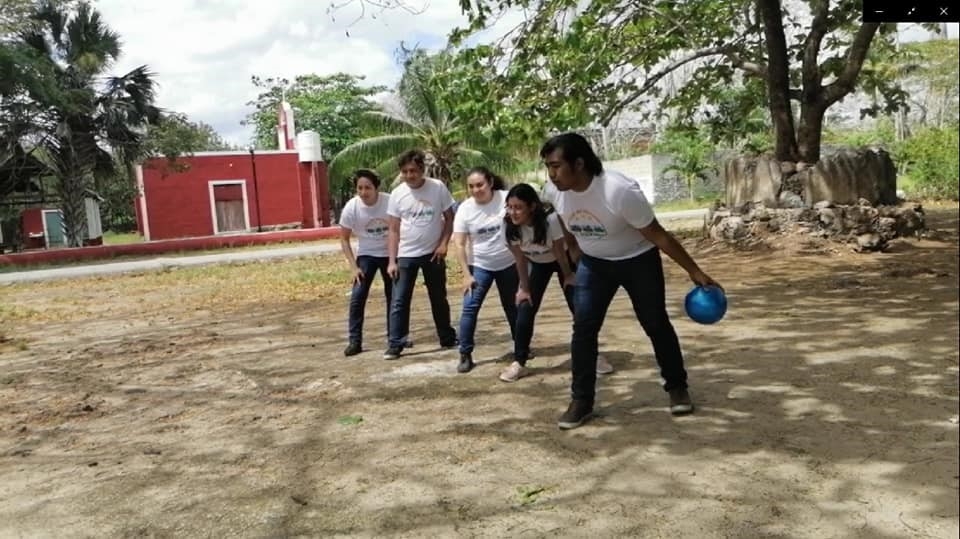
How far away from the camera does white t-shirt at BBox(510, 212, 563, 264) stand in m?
4.57

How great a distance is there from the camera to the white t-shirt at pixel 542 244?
15.0ft

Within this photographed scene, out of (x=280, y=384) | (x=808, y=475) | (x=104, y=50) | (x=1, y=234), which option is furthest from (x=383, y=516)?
(x=1, y=234)

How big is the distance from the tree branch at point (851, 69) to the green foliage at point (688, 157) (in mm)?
14918

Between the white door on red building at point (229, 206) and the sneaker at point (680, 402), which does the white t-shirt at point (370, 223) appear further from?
the white door on red building at point (229, 206)

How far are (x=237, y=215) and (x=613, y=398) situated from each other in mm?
27781

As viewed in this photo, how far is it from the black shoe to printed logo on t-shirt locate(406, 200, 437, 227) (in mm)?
968

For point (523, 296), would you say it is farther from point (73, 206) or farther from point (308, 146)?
point (308, 146)

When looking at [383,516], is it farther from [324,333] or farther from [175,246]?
[175,246]

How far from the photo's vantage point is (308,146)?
29344mm

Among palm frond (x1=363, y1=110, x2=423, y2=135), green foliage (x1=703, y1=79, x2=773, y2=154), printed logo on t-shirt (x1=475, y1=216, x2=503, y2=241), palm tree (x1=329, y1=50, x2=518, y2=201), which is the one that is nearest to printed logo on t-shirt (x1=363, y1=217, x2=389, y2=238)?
printed logo on t-shirt (x1=475, y1=216, x2=503, y2=241)

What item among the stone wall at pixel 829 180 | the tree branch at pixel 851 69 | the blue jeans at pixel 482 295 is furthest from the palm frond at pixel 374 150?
the blue jeans at pixel 482 295

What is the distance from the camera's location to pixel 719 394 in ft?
14.2

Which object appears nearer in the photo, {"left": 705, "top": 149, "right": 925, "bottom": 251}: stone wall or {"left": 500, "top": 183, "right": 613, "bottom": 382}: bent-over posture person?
{"left": 500, "top": 183, "right": 613, "bottom": 382}: bent-over posture person

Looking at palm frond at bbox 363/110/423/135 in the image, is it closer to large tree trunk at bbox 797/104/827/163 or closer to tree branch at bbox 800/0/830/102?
large tree trunk at bbox 797/104/827/163
